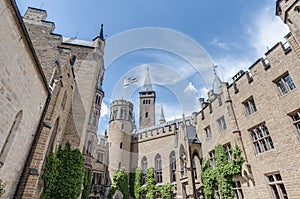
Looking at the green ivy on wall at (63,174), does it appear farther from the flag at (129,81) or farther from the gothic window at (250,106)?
the gothic window at (250,106)

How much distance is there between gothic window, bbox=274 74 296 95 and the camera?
10234mm

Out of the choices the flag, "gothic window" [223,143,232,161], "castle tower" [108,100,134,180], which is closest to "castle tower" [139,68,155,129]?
"castle tower" [108,100,134,180]

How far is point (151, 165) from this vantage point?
26953 mm

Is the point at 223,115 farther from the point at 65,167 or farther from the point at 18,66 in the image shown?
the point at 18,66

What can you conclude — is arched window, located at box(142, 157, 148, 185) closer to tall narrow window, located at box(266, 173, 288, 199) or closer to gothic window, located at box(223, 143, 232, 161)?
gothic window, located at box(223, 143, 232, 161)

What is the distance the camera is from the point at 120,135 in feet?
102

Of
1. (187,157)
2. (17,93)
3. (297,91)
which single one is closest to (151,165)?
(187,157)

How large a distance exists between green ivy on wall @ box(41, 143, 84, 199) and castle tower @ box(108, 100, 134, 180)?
15982 millimetres

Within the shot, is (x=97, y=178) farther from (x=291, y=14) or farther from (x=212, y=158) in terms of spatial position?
(x=291, y=14)

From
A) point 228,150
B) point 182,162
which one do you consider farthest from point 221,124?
point 182,162

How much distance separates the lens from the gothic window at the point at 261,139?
36.5ft

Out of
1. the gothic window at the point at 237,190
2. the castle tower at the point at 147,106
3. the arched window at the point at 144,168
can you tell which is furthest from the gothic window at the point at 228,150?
the castle tower at the point at 147,106

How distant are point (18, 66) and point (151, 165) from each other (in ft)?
79.9

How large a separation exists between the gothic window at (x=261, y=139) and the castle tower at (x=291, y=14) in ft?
19.3
